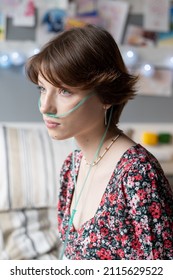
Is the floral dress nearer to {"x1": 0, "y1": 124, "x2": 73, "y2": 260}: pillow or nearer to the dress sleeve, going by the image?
the dress sleeve

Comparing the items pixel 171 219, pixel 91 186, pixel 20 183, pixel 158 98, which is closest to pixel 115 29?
pixel 158 98

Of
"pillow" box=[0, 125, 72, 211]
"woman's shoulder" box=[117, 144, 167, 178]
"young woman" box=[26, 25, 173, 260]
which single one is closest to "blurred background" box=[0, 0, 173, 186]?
"pillow" box=[0, 125, 72, 211]

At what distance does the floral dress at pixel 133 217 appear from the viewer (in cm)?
82

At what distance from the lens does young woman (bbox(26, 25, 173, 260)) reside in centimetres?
82

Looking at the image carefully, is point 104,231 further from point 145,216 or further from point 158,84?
point 158,84

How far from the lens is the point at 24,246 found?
1511 millimetres

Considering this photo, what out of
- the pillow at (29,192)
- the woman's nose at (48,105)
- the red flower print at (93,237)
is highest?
the woman's nose at (48,105)

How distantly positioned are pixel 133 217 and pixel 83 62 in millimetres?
309

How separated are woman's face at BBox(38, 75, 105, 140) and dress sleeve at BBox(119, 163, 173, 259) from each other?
0.46 feet

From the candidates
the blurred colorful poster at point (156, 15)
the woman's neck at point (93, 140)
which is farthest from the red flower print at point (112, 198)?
the blurred colorful poster at point (156, 15)

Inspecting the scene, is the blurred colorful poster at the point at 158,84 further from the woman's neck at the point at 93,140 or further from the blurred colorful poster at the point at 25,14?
the woman's neck at the point at 93,140

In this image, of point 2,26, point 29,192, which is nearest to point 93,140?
point 29,192

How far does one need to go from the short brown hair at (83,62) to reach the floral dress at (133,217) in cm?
15
